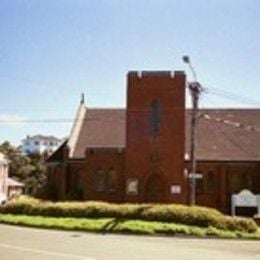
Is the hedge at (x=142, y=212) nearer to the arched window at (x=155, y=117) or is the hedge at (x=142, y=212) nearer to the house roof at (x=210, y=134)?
the arched window at (x=155, y=117)

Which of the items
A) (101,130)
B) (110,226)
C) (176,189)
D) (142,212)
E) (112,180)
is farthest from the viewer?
(101,130)

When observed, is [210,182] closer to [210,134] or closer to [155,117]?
[210,134]

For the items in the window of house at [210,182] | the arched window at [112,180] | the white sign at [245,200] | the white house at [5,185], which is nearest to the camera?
the white sign at [245,200]

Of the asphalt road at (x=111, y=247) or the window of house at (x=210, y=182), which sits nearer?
the asphalt road at (x=111, y=247)

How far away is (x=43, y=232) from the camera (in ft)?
100

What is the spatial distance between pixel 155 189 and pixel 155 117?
5.14 metres

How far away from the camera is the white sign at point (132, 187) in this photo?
154ft

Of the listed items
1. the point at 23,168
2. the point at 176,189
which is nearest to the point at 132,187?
the point at 176,189

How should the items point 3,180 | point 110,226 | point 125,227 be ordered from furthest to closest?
point 3,180 → point 110,226 → point 125,227

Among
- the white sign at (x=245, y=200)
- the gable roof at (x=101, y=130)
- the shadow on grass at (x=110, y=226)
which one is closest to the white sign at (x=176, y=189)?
the white sign at (x=245, y=200)

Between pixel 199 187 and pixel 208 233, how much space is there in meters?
19.0

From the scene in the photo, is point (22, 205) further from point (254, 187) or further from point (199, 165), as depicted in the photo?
point (254, 187)

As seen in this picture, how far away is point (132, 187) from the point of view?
46.9m

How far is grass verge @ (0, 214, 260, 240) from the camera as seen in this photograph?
3038 centimetres
